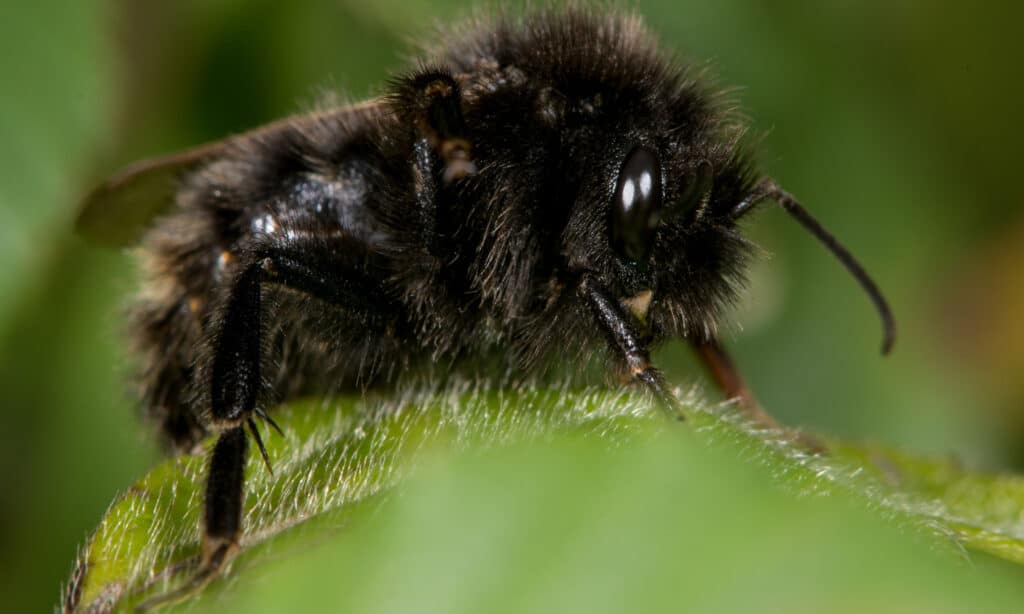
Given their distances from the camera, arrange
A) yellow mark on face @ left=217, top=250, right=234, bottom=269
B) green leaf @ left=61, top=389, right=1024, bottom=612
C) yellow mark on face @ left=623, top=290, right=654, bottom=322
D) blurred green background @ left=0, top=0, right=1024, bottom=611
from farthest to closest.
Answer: blurred green background @ left=0, top=0, right=1024, bottom=611
yellow mark on face @ left=217, top=250, right=234, bottom=269
yellow mark on face @ left=623, top=290, right=654, bottom=322
green leaf @ left=61, top=389, right=1024, bottom=612

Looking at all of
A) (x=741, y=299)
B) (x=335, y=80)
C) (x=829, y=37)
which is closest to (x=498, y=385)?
(x=741, y=299)

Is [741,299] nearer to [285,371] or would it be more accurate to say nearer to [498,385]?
[498,385]

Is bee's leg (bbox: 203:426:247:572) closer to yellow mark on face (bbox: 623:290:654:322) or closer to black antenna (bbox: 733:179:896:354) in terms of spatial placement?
yellow mark on face (bbox: 623:290:654:322)

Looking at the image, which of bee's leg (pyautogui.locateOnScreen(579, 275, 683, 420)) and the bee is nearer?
bee's leg (pyautogui.locateOnScreen(579, 275, 683, 420))

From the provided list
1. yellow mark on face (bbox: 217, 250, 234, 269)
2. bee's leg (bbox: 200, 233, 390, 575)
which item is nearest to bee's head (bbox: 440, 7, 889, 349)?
bee's leg (bbox: 200, 233, 390, 575)

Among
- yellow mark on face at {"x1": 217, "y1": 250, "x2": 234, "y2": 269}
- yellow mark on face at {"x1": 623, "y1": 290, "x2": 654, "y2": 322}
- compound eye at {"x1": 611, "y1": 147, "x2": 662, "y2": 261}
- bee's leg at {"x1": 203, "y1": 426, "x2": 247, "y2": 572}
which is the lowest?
bee's leg at {"x1": 203, "y1": 426, "x2": 247, "y2": 572}

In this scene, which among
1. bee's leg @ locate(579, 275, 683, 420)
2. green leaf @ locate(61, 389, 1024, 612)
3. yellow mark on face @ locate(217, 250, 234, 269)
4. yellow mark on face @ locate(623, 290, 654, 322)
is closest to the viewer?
green leaf @ locate(61, 389, 1024, 612)
